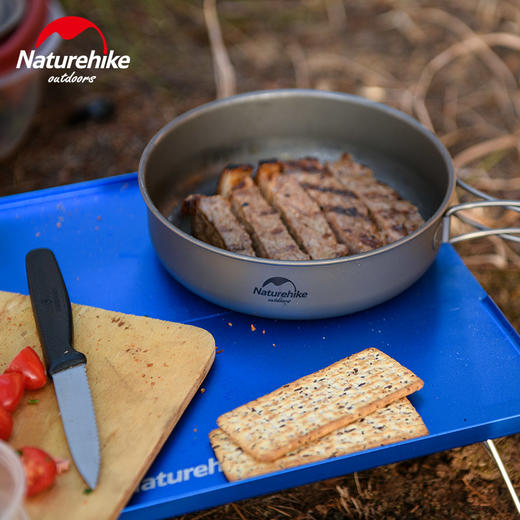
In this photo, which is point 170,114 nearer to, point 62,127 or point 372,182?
Answer: point 62,127

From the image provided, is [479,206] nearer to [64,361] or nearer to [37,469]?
[64,361]

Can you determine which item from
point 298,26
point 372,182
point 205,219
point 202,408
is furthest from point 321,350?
point 298,26

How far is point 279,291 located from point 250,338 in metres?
0.22

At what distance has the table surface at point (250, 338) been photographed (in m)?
1.49

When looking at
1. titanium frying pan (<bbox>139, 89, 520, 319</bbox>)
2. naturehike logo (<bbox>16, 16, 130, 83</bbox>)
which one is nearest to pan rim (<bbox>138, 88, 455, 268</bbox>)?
titanium frying pan (<bbox>139, 89, 520, 319</bbox>)

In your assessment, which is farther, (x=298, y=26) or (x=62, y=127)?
(x=298, y=26)

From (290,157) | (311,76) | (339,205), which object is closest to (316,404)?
(339,205)

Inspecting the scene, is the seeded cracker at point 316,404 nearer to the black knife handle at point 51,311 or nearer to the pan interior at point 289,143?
the black knife handle at point 51,311

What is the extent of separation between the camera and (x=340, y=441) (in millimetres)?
1502

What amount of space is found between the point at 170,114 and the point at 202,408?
3.44 meters

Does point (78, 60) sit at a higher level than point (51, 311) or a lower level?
lower

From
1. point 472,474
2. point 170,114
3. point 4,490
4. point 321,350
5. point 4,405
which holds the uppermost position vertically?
point 4,490

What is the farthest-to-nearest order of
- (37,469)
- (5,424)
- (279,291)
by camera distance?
(279,291) < (5,424) < (37,469)

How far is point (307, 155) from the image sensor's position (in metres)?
2.61
